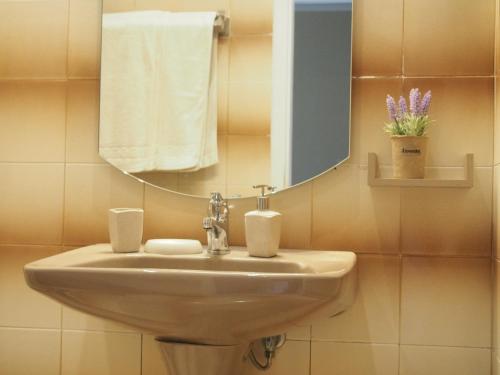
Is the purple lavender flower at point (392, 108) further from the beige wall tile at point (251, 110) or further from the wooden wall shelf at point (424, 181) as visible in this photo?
the beige wall tile at point (251, 110)

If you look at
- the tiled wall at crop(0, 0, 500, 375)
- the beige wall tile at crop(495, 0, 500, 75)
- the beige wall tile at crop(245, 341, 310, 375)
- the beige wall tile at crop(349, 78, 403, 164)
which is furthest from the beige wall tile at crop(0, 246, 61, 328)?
the beige wall tile at crop(495, 0, 500, 75)

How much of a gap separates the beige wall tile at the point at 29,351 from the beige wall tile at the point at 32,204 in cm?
25

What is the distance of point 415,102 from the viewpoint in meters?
1.47

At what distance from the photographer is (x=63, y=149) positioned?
1696 mm

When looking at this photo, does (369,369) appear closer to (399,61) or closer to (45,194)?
(399,61)

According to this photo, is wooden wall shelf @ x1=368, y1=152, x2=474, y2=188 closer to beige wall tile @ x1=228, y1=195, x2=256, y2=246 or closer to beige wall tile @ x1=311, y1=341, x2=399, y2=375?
beige wall tile @ x1=228, y1=195, x2=256, y2=246

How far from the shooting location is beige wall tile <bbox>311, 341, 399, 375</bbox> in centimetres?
156

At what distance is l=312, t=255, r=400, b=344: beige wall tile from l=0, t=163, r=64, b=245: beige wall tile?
758 millimetres

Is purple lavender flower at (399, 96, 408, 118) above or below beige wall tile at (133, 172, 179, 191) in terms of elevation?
above

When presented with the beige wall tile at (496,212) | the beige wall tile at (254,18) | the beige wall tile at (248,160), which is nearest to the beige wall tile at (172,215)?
the beige wall tile at (248,160)

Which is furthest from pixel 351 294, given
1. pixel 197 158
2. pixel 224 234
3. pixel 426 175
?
pixel 197 158

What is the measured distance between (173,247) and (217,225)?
0.12 m

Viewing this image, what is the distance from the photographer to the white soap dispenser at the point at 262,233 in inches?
55.9

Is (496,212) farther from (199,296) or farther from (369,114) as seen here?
(199,296)
